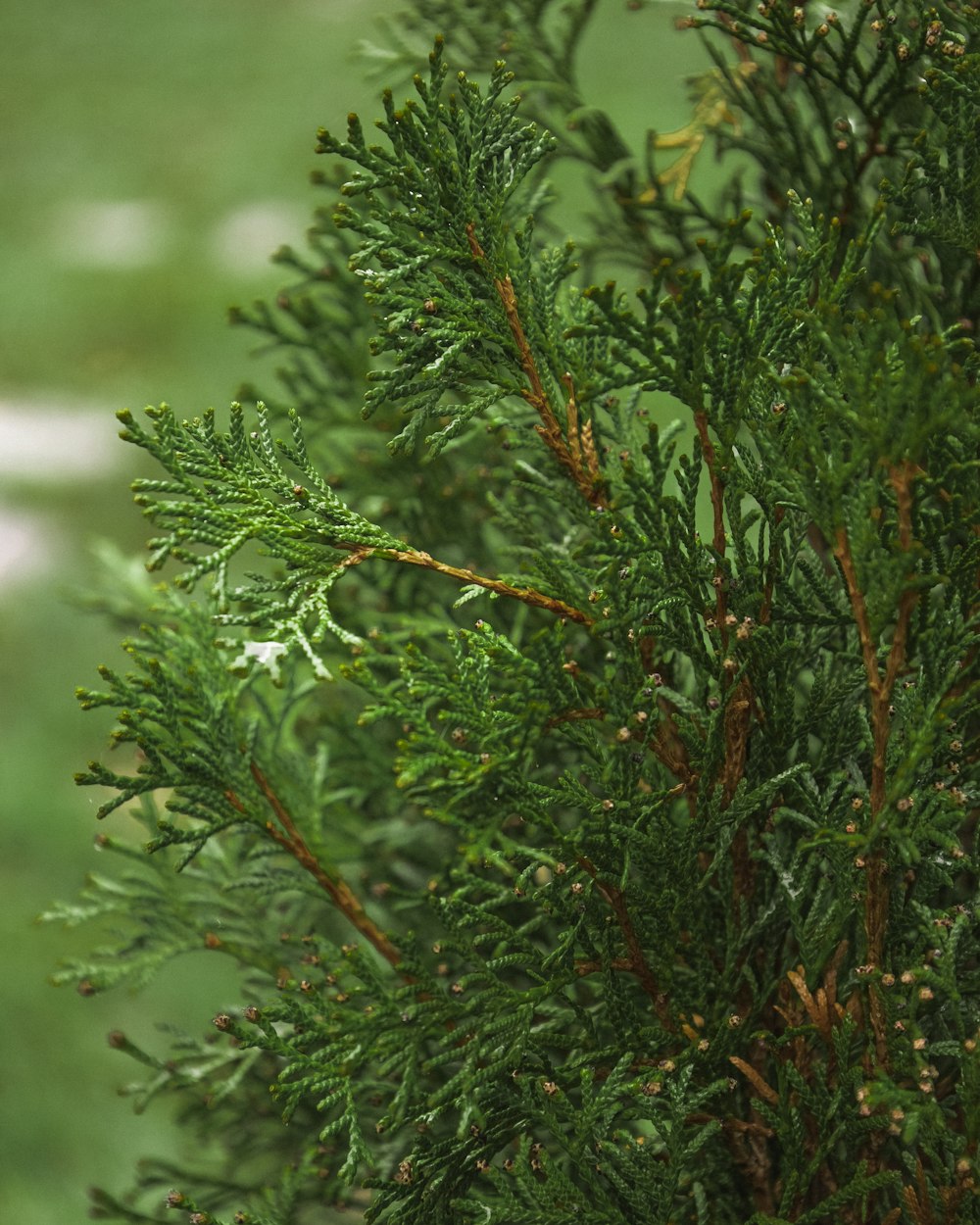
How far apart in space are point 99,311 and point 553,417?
165 inches

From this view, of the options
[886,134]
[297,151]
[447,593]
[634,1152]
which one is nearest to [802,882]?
[634,1152]

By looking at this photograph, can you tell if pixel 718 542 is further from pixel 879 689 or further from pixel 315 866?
pixel 315 866

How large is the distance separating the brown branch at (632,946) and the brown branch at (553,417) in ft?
1.13

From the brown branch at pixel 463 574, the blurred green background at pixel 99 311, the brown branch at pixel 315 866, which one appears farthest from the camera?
the blurred green background at pixel 99 311

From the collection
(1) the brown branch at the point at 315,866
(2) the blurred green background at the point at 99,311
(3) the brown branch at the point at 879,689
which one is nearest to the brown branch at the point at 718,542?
(3) the brown branch at the point at 879,689

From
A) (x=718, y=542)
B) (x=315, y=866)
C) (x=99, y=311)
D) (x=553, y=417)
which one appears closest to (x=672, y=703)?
(x=718, y=542)

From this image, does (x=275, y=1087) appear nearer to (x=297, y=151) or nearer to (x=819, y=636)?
(x=819, y=636)

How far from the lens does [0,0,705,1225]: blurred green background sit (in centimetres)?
279

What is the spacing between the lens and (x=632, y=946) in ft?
3.44

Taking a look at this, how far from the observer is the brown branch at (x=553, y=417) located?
3.34 ft

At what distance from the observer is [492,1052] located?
1.04 meters

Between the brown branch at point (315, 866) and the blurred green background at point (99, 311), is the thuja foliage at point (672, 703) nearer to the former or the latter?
the brown branch at point (315, 866)

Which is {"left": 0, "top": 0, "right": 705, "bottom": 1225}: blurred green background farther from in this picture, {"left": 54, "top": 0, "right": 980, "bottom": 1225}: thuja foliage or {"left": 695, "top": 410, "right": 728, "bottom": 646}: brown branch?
{"left": 695, "top": 410, "right": 728, "bottom": 646}: brown branch

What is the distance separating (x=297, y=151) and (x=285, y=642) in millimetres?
4894
